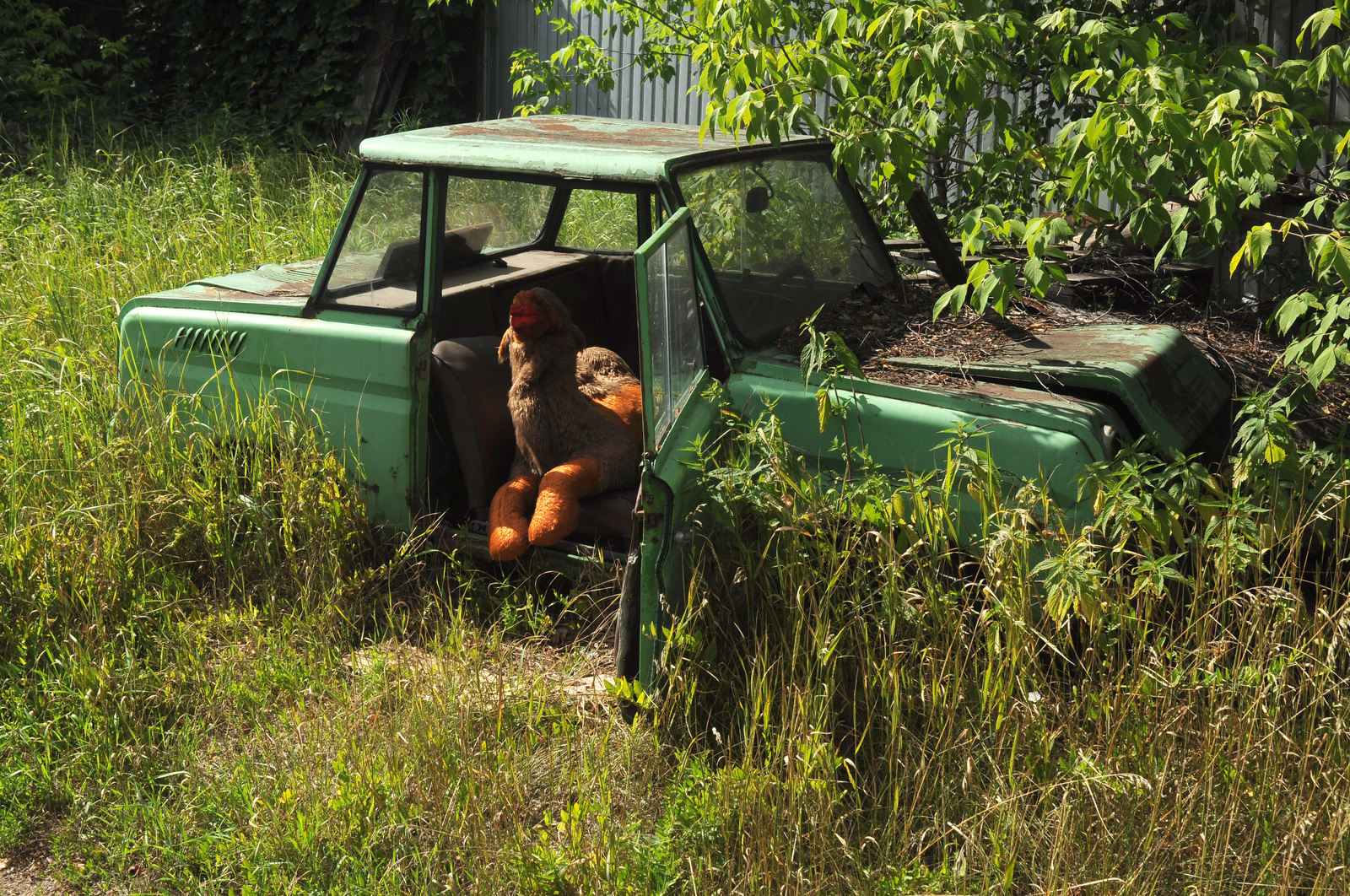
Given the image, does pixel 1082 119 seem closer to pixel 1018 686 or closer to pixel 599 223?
pixel 1018 686

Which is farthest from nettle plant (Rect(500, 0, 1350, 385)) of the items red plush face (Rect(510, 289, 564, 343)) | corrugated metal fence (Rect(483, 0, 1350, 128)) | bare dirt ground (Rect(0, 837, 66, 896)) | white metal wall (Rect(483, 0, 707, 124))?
white metal wall (Rect(483, 0, 707, 124))

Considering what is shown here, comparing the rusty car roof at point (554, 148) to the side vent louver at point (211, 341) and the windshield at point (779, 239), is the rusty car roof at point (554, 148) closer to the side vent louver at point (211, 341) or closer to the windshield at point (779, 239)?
the windshield at point (779, 239)

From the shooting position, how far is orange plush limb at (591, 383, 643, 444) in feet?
13.1

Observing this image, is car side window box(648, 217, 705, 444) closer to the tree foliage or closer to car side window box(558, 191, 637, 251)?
car side window box(558, 191, 637, 251)

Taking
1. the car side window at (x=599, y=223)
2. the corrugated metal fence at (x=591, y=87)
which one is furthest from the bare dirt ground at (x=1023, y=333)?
the corrugated metal fence at (x=591, y=87)

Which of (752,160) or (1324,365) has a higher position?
(752,160)

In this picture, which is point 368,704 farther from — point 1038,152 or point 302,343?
point 1038,152

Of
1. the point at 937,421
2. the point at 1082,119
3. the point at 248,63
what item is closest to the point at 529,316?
the point at 937,421

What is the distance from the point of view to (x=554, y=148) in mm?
3602

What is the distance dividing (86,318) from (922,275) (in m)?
4.01

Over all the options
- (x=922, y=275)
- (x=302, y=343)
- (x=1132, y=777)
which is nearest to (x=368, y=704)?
(x=302, y=343)

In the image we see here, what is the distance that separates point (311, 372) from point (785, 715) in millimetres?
2132

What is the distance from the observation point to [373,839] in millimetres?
2730

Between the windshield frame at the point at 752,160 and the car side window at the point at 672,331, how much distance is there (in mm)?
124
